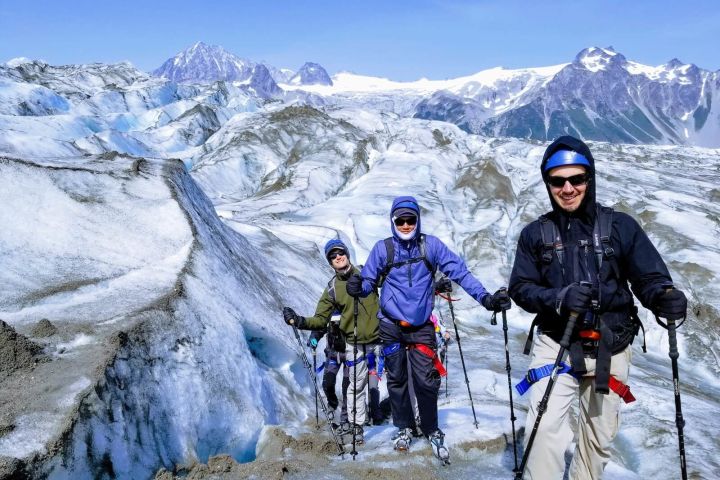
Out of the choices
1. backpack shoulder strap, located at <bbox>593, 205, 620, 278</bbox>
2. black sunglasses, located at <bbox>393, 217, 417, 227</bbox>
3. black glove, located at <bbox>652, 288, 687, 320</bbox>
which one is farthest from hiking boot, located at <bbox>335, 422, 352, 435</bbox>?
black glove, located at <bbox>652, 288, 687, 320</bbox>

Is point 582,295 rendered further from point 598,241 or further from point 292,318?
point 292,318

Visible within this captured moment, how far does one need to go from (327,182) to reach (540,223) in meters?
38.4

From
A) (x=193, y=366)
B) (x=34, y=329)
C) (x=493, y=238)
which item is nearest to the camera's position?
(x=34, y=329)

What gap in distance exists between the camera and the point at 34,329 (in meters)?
5.93

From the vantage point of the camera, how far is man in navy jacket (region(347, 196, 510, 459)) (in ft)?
19.1

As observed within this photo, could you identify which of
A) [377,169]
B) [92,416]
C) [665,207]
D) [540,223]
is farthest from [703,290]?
[92,416]

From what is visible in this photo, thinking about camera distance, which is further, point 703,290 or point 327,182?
point 327,182

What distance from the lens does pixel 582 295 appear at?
154 inches

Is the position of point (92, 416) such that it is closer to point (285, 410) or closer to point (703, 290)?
point (285, 410)

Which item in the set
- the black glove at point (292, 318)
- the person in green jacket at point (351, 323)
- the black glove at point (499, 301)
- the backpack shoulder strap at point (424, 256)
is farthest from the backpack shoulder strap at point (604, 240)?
the black glove at point (292, 318)

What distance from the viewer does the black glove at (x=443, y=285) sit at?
240 inches

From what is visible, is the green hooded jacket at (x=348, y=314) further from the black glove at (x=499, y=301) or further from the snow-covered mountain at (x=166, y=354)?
the black glove at (x=499, y=301)

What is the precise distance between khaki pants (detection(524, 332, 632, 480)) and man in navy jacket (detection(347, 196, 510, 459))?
1476mm

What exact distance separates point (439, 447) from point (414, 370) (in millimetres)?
1027
